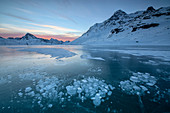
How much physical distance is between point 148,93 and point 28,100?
183 inches

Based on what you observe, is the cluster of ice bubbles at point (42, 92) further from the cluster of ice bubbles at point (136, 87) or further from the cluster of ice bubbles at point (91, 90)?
the cluster of ice bubbles at point (136, 87)

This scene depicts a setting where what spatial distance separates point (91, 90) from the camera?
3.42 meters

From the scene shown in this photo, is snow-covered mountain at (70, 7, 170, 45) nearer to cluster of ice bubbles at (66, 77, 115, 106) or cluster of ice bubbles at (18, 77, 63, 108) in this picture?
cluster of ice bubbles at (66, 77, 115, 106)

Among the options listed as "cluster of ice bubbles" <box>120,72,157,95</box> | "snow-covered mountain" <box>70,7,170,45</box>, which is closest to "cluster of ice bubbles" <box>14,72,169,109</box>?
"cluster of ice bubbles" <box>120,72,157,95</box>

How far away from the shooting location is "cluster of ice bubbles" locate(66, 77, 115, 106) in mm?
2976

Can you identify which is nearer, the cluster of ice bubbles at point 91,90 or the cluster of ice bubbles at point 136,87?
the cluster of ice bubbles at point 91,90

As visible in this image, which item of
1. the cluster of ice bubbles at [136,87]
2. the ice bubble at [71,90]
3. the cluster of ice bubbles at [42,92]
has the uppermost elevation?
the cluster of ice bubbles at [136,87]

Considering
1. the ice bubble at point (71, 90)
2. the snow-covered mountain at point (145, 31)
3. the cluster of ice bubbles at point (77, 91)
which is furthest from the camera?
the snow-covered mountain at point (145, 31)

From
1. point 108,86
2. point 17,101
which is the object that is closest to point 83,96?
point 108,86

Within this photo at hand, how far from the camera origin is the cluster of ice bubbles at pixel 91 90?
117 inches

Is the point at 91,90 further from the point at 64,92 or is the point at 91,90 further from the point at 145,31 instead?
the point at 145,31

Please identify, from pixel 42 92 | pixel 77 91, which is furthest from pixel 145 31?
pixel 42 92

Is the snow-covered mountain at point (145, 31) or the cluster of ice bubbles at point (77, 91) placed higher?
the snow-covered mountain at point (145, 31)

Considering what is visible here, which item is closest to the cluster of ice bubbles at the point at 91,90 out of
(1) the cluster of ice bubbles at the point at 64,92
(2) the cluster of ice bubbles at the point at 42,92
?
(1) the cluster of ice bubbles at the point at 64,92
